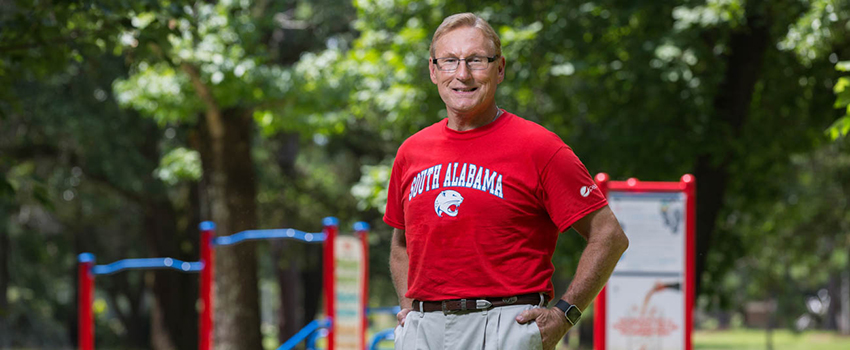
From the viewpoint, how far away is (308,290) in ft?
98.7

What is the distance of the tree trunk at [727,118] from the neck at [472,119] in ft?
34.5

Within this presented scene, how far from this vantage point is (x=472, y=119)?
3133 mm

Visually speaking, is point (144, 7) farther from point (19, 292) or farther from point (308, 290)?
point (19, 292)

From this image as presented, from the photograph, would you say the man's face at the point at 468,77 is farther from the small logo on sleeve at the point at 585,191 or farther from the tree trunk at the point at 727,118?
the tree trunk at the point at 727,118

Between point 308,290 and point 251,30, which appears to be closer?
point 251,30

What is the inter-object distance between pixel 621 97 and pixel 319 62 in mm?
4021

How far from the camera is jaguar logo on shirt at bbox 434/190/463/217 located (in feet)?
9.91

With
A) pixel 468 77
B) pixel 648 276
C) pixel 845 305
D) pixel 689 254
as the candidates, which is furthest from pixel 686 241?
pixel 845 305

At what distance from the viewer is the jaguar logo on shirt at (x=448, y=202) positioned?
3.02 m

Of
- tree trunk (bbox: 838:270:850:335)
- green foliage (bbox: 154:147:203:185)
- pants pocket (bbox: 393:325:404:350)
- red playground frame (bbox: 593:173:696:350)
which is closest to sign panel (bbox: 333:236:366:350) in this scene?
red playground frame (bbox: 593:173:696:350)

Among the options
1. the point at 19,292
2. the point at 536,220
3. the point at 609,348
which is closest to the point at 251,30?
the point at 609,348

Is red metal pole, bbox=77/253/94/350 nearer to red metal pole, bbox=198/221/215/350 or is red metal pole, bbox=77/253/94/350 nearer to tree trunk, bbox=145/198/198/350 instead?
red metal pole, bbox=198/221/215/350

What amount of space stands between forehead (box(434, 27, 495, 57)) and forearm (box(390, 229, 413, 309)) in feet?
2.22

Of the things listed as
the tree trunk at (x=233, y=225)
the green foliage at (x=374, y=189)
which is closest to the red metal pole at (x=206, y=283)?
the tree trunk at (x=233, y=225)
